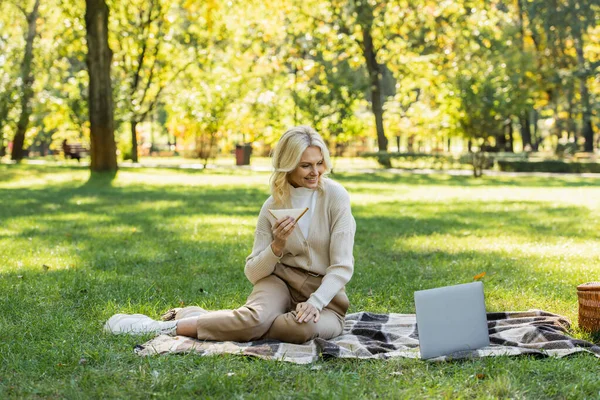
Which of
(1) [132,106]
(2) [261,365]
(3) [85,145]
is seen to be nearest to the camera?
(2) [261,365]

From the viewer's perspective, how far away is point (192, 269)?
297 inches

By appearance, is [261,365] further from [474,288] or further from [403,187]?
[403,187]

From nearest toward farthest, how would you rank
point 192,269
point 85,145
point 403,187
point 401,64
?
point 192,269
point 403,187
point 401,64
point 85,145

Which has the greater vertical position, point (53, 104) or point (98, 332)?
point (53, 104)

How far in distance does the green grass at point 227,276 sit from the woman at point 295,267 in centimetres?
44

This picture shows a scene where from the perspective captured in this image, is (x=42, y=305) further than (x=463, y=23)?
No

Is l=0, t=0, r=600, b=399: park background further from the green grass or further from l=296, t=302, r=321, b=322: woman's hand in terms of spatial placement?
l=296, t=302, r=321, b=322: woman's hand

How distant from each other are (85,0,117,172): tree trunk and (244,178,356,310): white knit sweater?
50.9 ft

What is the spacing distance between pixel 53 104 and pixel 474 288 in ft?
82.8

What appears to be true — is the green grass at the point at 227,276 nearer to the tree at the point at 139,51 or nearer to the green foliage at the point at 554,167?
the tree at the point at 139,51

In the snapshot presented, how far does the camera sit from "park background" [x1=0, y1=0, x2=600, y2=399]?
421 centimetres

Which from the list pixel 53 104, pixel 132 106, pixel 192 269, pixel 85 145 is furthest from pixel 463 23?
pixel 192 269

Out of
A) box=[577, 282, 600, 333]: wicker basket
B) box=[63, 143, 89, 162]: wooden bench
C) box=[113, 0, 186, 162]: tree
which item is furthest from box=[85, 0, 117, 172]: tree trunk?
box=[577, 282, 600, 333]: wicker basket

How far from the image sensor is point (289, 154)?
4957 mm
